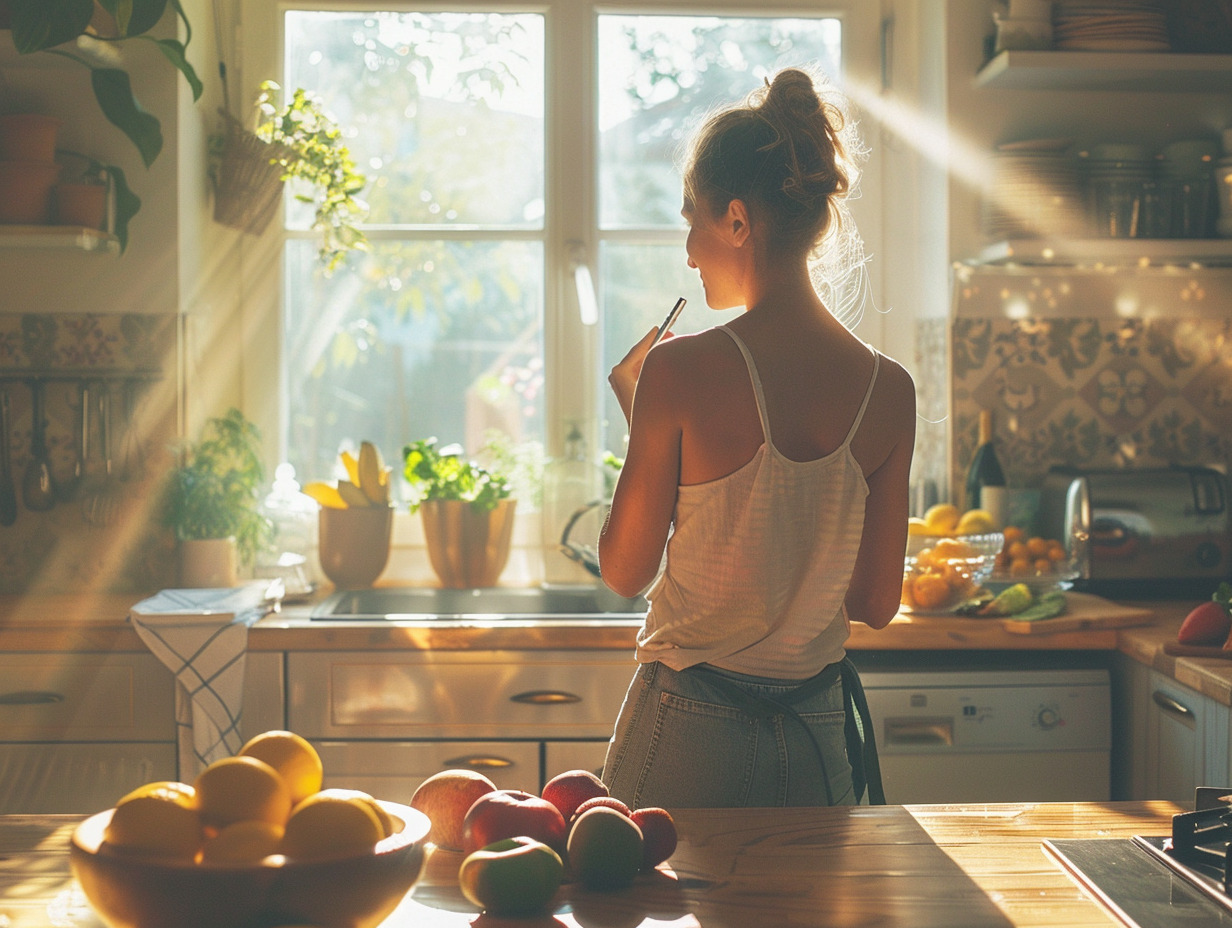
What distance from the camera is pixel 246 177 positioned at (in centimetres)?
266

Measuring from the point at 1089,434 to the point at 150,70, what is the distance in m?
2.27

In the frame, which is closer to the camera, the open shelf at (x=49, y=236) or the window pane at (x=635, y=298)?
the open shelf at (x=49, y=236)

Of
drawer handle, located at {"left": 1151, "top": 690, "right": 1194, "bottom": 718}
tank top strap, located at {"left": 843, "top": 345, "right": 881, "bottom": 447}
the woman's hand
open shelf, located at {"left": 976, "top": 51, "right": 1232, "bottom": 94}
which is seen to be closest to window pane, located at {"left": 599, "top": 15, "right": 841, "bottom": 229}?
open shelf, located at {"left": 976, "top": 51, "right": 1232, "bottom": 94}

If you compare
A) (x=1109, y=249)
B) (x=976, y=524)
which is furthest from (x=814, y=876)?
(x=1109, y=249)

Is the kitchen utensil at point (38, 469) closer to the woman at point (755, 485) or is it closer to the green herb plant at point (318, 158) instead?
the green herb plant at point (318, 158)

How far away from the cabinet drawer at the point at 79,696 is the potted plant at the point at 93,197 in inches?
35.3

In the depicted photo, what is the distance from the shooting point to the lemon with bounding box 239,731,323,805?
0.80 metres

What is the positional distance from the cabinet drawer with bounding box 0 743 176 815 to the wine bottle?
5.83 feet

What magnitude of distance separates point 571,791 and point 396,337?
205 centimetres

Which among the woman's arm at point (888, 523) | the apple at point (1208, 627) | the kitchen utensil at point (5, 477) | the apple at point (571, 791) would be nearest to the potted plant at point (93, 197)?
the kitchen utensil at point (5, 477)

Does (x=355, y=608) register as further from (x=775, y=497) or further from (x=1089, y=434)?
(x=1089, y=434)

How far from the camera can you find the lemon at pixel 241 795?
2.46 feet

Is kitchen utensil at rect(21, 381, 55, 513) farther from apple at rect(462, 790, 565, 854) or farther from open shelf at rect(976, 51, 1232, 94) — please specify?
open shelf at rect(976, 51, 1232, 94)

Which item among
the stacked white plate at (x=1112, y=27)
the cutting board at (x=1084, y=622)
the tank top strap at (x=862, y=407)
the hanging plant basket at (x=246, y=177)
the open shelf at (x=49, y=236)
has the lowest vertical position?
the cutting board at (x=1084, y=622)
